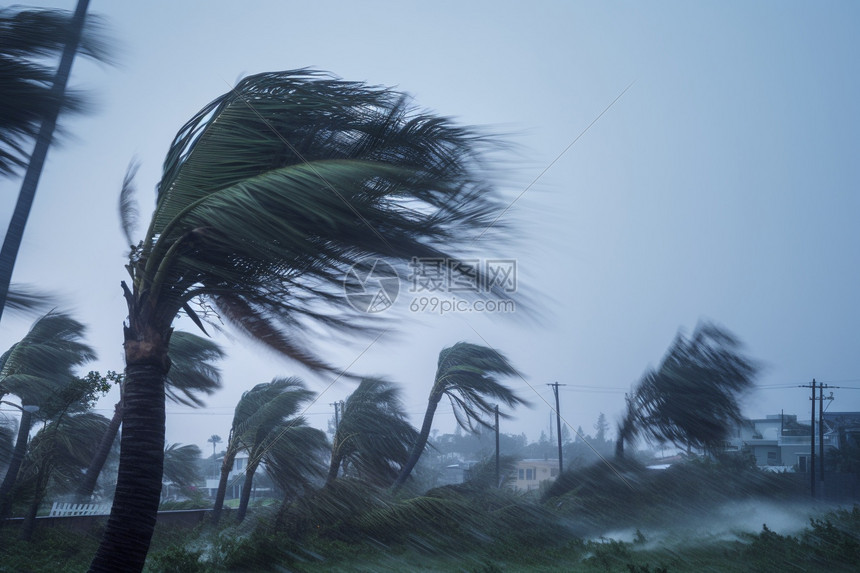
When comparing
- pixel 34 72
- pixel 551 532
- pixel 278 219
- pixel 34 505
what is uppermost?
pixel 34 72

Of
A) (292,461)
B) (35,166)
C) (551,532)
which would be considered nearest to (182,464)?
(292,461)

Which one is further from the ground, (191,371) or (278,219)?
(278,219)

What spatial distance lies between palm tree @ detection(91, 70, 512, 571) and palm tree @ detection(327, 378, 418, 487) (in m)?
1.54

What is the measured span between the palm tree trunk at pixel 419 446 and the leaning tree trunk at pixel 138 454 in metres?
1.91

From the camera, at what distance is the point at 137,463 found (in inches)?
125

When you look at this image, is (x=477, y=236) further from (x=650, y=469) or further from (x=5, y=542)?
(x=5, y=542)

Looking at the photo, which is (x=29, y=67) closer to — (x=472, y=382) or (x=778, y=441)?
(x=472, y=382)

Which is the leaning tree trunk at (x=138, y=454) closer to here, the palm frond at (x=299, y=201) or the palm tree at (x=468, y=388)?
the palm frond at (x=299, y=201)

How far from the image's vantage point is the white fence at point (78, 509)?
283 inches

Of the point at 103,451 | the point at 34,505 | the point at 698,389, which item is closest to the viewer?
the point at 698,389

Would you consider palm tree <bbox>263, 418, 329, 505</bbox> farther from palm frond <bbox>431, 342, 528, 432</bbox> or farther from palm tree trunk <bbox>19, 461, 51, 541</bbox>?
palm tree trunk <bbox>19, 461, 51, 541</bbox>

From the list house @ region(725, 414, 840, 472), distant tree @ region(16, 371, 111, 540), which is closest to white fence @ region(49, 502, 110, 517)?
distant tree @ region(16, 371, 111, 540)

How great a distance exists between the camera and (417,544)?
434 centimetres

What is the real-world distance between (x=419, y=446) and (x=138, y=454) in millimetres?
2106
